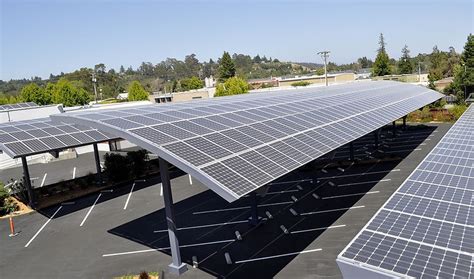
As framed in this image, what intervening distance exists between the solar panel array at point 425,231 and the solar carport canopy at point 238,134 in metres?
3.76

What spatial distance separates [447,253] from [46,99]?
257 ft

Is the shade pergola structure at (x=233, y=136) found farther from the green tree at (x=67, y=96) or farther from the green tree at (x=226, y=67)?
the green tree at (x=226, y=67)

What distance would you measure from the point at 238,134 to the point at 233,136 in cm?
36

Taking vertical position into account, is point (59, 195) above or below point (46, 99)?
below

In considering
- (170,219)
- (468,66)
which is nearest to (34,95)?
(170,219)

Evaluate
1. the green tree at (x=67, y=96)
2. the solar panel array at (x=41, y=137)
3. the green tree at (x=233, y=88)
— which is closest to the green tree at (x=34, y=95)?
the green tree at (x=67, y=96)

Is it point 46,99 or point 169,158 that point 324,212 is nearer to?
point 169,158

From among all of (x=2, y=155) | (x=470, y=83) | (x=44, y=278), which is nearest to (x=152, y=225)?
(x=44, y=278)

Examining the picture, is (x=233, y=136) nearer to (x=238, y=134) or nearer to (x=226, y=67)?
(x=238, y=134)

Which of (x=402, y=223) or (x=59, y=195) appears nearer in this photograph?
(x=402, y=223)

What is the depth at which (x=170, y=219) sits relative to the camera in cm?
1364

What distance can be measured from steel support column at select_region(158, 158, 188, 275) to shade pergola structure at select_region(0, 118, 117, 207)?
11.3 metres

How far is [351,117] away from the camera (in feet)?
69.8

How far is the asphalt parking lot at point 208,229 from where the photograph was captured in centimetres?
1459
